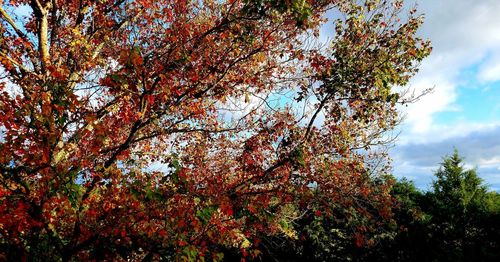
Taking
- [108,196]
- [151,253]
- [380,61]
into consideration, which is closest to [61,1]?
[108,196]

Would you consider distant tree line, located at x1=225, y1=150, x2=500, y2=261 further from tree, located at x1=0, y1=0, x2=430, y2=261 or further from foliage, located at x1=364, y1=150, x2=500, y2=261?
tree, located at x1=0, y1=0, x2=430, y2=261

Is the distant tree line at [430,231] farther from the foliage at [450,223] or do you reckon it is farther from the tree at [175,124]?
the tree at [175,124]

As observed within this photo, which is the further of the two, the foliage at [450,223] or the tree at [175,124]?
the foliage at [450,223]

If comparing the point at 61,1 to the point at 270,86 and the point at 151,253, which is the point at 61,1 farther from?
the point at 151,253

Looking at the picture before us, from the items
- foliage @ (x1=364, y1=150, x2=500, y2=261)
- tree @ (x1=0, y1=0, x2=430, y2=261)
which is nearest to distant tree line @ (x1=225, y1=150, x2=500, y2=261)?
foliage @ (x1=364, y1=150, x2=500, y2=261)

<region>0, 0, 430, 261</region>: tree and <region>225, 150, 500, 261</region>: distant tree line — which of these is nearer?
<region>0, 0, 430, 261</region>: tree

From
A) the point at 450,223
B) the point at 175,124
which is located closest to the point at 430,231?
the point at 450,223

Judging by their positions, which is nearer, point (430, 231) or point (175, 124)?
point (175, 124)

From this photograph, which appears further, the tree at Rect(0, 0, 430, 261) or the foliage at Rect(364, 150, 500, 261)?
the foliage at Rect(364, 150, 500, 261)

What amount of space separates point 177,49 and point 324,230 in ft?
65.3

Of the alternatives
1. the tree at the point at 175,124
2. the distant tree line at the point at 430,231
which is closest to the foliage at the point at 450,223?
the distant tree line at the point at 430,231

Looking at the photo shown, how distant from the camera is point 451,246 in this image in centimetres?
2202

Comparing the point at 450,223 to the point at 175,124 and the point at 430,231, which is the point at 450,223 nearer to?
the point at 430,231

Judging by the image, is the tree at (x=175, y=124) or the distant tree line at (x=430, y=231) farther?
the distant tree line at (x=430, y=231)
